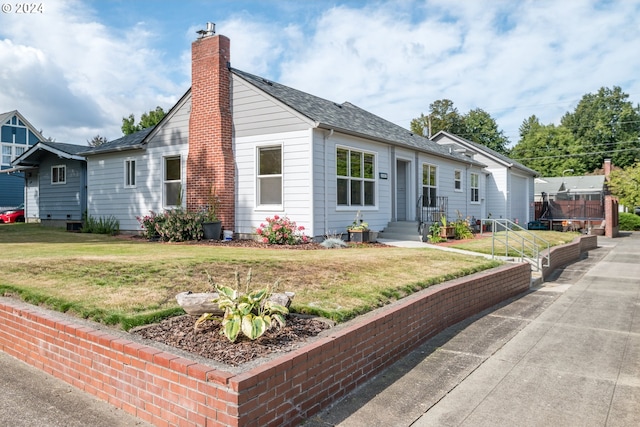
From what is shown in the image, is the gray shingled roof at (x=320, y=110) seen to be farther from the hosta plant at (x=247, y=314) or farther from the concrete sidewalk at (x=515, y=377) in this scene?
the hosta plant at (x=247, y=314)

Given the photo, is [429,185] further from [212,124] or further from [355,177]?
[212,124]

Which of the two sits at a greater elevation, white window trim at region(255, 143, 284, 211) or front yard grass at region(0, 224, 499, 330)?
white window trim at region(255, 143, 284, 211)

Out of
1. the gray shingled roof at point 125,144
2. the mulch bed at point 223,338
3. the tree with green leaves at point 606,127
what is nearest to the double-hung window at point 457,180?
the gray shingled roof at point 125,144

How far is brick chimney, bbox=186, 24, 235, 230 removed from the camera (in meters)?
12.9

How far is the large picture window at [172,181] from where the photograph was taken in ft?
47.4

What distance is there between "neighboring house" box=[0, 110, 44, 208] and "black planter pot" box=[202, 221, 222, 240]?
85.9 ft

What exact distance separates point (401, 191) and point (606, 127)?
213ft

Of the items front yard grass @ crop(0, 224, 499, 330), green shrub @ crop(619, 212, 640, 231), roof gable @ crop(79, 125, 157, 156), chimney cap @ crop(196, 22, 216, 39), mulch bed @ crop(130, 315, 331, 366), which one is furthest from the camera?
green shrub @ crop(619, 212, 640, 231)

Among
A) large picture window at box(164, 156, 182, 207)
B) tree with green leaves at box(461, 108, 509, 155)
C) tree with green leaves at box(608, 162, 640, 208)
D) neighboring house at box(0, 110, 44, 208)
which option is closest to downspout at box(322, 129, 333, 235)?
large picture window at box(164, 156, 182, 207)

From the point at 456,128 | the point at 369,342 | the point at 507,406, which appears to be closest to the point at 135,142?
the point at 369,342

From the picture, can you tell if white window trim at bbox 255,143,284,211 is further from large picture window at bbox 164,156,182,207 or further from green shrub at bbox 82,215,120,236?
green shrub at bbox 82,215,120,236

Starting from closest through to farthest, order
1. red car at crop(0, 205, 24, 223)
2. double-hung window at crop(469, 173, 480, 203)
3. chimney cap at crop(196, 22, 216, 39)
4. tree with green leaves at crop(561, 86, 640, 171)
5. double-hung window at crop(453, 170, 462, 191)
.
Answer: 1. chimney cap at crop(196, 22, 216, 39)
2. double-hung window at crop(453, 170, 462, 191)
3. double-hung window at crop(469, 173, 480, 203)
4. red car at crop(0, 205, 24, 223)
5. tree with green leaves at crop(561, 86, 640, 171)

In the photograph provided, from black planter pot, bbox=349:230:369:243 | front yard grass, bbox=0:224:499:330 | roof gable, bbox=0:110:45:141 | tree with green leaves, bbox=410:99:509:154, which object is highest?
tree with green leaves, bbox=410:99:509:154

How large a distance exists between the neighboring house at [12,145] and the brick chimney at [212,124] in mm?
24994
